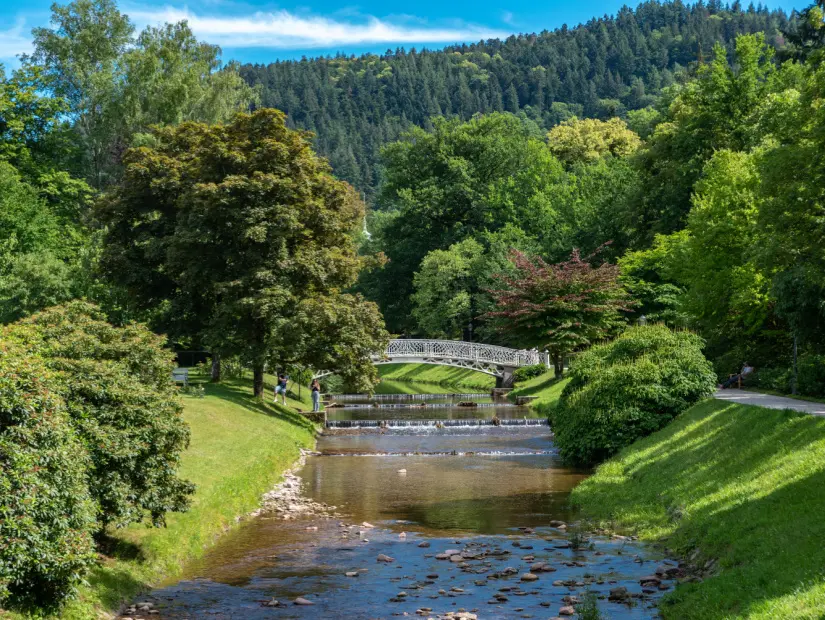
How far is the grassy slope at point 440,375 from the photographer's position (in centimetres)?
7332

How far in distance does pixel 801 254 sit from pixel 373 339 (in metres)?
18.8

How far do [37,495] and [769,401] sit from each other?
1962 centimetres

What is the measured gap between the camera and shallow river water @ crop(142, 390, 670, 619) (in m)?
14.8

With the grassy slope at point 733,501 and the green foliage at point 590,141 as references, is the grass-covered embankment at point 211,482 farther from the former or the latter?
the green foliage at point 590,141

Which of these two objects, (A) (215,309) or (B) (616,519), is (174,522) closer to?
(B) (616,519)

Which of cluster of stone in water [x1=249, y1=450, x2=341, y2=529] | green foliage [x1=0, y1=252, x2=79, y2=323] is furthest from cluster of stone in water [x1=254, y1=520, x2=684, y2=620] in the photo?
green foliage [x1=0, y1=252, x2=79, y2=323]

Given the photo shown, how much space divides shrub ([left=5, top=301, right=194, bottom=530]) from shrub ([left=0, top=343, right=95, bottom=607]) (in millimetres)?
1544

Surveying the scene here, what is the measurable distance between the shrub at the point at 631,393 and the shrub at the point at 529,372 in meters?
32.5

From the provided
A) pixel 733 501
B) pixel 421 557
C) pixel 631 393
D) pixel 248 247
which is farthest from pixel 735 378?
pixel 421 557

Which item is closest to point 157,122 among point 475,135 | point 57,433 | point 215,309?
point 215,309

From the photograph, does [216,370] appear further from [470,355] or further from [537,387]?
[470,355]

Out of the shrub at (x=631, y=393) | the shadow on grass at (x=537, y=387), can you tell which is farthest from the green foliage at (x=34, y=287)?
the shrub at (x=631, y=393)

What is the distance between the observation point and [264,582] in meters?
16.3

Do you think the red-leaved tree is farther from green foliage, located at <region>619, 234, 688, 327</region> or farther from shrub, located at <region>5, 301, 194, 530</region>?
shrub, located at <region>5, 301, 194, 530</region>
